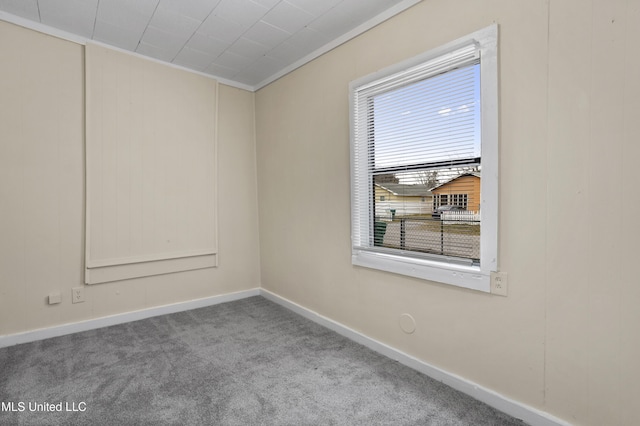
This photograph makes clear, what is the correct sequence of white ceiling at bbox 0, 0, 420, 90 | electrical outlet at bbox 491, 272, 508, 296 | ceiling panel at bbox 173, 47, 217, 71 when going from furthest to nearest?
ceiling panel at bbox 173, 47, 217, 71 < white ceiling at bbox 0, 0, 420, 90 < electrical outlet at bbox 491, 272, 508, 296

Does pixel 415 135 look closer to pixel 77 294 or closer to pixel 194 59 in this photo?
pixel 194 59

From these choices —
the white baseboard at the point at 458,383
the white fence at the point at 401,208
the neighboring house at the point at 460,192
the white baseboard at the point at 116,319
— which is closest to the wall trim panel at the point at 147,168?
the white baseboard at the point at 116,319

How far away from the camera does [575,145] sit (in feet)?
4.98

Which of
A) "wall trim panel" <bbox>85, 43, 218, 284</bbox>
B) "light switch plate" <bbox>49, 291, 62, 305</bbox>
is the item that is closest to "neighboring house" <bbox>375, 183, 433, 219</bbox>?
"wall trim panel" <bbox>85, 43, 218, 284</bbox>

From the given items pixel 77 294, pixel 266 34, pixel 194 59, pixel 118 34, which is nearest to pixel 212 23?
pixel 266 34

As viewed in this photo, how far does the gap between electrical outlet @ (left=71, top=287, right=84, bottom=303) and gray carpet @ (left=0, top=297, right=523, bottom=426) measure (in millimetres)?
302

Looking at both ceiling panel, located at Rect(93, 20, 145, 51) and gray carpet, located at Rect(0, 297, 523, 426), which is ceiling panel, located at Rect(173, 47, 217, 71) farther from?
gray carpet, located at Rect(0, 297, 523, 426)

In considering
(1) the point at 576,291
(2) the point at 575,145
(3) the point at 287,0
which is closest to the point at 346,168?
(3) the point at 287,0

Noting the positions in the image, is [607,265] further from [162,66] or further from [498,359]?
[162,66]

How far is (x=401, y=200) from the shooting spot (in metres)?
2.38

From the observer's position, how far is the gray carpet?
174 centimetres

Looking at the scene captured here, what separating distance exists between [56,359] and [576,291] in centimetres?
337

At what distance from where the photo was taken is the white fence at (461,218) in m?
1.92

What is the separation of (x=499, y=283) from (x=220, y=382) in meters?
1.82
